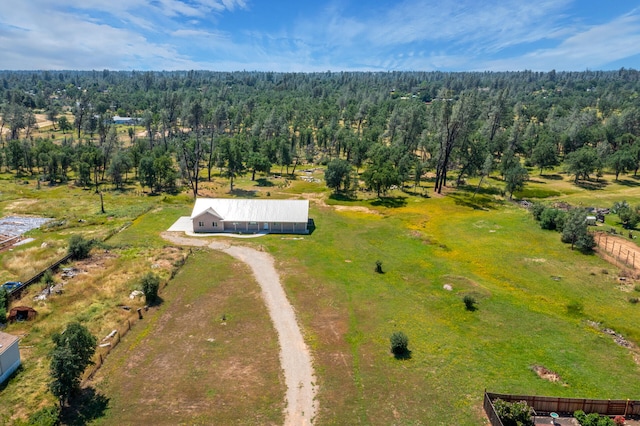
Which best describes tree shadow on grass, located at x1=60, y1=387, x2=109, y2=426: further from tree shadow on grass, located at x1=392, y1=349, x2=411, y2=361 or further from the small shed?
tree shadow on grass, located at x1=392, y1=349, x2=411, y2=361

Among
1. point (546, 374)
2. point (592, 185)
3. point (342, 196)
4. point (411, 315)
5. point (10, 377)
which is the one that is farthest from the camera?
point (592, 185)

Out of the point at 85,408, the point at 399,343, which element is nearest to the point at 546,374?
the point at 399,343

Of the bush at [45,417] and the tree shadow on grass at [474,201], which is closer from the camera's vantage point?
the bush at [45,417]

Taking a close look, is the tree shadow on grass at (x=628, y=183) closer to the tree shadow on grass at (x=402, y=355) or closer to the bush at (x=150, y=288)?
the tree shadow on grass at (x=402, y=355)

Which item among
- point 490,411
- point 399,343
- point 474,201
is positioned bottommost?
point 490,411

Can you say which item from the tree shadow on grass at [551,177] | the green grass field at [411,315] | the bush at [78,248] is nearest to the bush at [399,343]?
the green grass field at [411,315]

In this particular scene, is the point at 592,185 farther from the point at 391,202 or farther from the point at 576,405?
the point at 576,405
